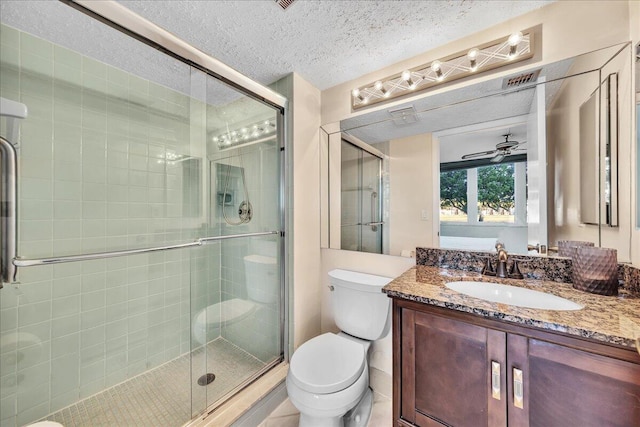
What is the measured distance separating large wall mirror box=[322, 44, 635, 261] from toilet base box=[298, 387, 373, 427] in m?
0.93

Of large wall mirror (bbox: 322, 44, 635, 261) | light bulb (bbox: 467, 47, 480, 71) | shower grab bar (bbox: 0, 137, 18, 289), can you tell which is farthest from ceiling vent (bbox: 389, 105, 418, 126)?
shower grab bar (bbox: 0, 137, 18, 289)

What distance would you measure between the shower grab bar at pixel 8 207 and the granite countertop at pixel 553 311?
1.52 m

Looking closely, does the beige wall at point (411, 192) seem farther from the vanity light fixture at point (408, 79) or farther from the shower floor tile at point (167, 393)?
the shower floor tile at point (167, 393)

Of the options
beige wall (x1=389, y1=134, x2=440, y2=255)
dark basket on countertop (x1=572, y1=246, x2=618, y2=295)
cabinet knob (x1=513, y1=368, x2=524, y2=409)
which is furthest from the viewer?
beige wall (x1=389, y1=134, x2=440, y2=255)

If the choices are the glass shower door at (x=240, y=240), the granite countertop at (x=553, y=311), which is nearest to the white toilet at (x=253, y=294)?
the glass shower door at (x=240, y=240)

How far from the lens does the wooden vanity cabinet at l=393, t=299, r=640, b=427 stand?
70 centimetres

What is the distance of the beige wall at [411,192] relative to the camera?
1.48 m

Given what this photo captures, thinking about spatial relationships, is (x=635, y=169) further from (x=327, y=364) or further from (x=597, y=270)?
(x=327, y=364)

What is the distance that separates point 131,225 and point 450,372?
2038mm

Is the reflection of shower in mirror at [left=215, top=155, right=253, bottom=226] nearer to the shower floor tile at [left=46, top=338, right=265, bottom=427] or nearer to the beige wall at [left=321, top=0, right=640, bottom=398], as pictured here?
the shower floor tile at [left=46, top=338, right=265, bottom=427]

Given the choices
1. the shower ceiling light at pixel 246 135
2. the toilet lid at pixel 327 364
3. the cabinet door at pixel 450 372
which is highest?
the shower ceiling light at pixel 246 135

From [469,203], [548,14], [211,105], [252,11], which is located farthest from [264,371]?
[548,14]

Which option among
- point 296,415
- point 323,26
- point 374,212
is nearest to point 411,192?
point 374,212

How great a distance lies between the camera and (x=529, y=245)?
123 cm
